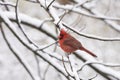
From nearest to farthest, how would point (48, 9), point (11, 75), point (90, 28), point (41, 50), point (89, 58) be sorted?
point (48, 9), point (41, 50), point (89, 58), point (11, 75), point (90, 28)

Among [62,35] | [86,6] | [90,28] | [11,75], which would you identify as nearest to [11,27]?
[62,35]

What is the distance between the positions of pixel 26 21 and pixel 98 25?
5891 millimetres

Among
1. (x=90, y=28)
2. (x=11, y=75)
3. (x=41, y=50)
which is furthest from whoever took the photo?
(x=90, y=28)

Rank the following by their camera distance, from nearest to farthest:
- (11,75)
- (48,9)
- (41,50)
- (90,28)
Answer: (48,9), (41,50), (11,75), (90,28)

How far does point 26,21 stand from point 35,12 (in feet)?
20.2

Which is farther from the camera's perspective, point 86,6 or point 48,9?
point 86,6

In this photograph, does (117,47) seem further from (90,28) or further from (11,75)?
(11,75)

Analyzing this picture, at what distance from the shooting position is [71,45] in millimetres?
2035

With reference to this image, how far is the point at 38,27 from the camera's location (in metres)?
2.94

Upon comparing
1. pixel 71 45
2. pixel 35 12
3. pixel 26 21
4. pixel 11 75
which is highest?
pixel 71 45

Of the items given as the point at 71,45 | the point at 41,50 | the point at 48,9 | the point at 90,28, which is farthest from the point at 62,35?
the point at 90,28

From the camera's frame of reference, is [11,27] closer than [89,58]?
Yes

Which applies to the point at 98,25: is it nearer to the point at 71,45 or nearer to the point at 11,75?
the point at 11,75

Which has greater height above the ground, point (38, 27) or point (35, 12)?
point (38, 27)
